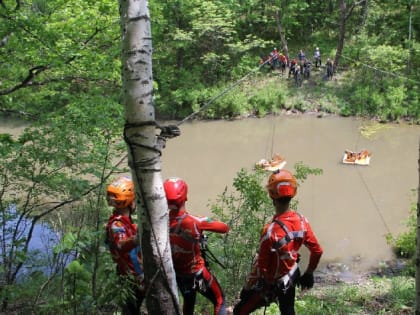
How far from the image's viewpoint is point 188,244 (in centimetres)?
324

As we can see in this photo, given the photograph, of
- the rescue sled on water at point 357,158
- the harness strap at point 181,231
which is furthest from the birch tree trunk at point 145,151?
the rescue sled on water at point 357,158

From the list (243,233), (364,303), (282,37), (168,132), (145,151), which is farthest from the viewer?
(282,37)

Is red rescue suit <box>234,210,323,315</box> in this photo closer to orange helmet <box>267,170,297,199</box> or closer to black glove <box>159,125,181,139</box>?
orange helmet <box>267,170,297,199</box>

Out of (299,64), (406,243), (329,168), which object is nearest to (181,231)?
(406,243)

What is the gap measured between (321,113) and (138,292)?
62.3 ft

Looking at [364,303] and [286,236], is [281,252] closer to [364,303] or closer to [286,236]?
[286,236]

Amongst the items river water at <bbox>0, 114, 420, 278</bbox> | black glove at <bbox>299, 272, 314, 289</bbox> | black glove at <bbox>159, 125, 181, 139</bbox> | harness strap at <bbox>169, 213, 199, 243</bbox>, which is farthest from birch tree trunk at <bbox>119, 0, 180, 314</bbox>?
river water at <bbox>0, 114, 420, 278</bbox>

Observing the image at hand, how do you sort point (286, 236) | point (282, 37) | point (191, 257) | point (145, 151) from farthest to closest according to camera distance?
1. point (282, 37)
2. point (191, 257)
3. point (286, 236)
4. point (145, 151)

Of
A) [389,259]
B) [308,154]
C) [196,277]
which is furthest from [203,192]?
[196,277]

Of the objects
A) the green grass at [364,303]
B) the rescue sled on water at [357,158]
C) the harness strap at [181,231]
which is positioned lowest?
the rescue sled on water at [357,158]

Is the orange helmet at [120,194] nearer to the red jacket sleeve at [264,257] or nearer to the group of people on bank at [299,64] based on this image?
the red jacket sleeve at [264,257]

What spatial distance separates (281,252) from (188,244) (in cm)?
62

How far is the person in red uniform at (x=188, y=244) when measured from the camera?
315 centimetres

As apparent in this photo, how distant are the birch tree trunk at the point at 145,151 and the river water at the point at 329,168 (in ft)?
24.7
